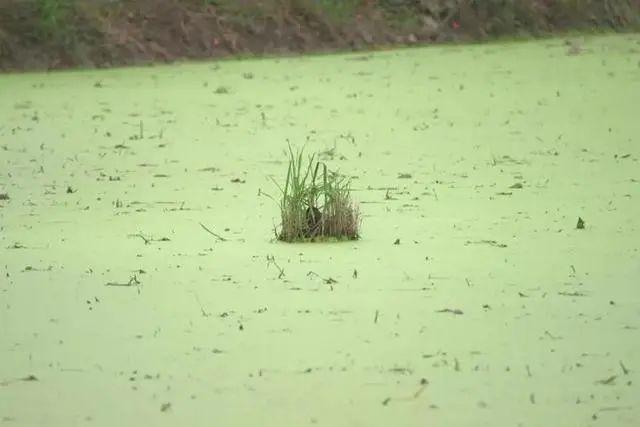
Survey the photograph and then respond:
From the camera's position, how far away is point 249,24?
905 centimetres

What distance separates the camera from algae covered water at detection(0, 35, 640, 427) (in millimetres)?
2660

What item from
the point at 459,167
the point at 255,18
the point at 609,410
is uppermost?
the point at 255,18

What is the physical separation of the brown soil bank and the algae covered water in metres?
1.38

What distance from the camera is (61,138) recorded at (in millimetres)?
6098

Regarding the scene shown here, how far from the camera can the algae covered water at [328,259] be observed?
8.73 feet

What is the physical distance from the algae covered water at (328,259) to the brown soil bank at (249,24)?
1.38 metres

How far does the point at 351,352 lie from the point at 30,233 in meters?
1.64

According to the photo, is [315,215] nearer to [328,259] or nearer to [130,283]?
[328,259]

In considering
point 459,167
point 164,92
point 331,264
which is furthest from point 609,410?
point 164,92

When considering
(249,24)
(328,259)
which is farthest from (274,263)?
(249,24)

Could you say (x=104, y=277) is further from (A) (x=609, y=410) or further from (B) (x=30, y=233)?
(A) (x=609, y=410)

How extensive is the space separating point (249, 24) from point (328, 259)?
5365mm

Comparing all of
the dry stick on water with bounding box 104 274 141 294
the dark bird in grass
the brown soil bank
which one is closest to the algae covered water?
the dry stick on water with bounding box 104 274 141 294

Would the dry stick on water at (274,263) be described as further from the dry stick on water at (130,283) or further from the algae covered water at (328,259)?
the dry stick on water at (130,283)
